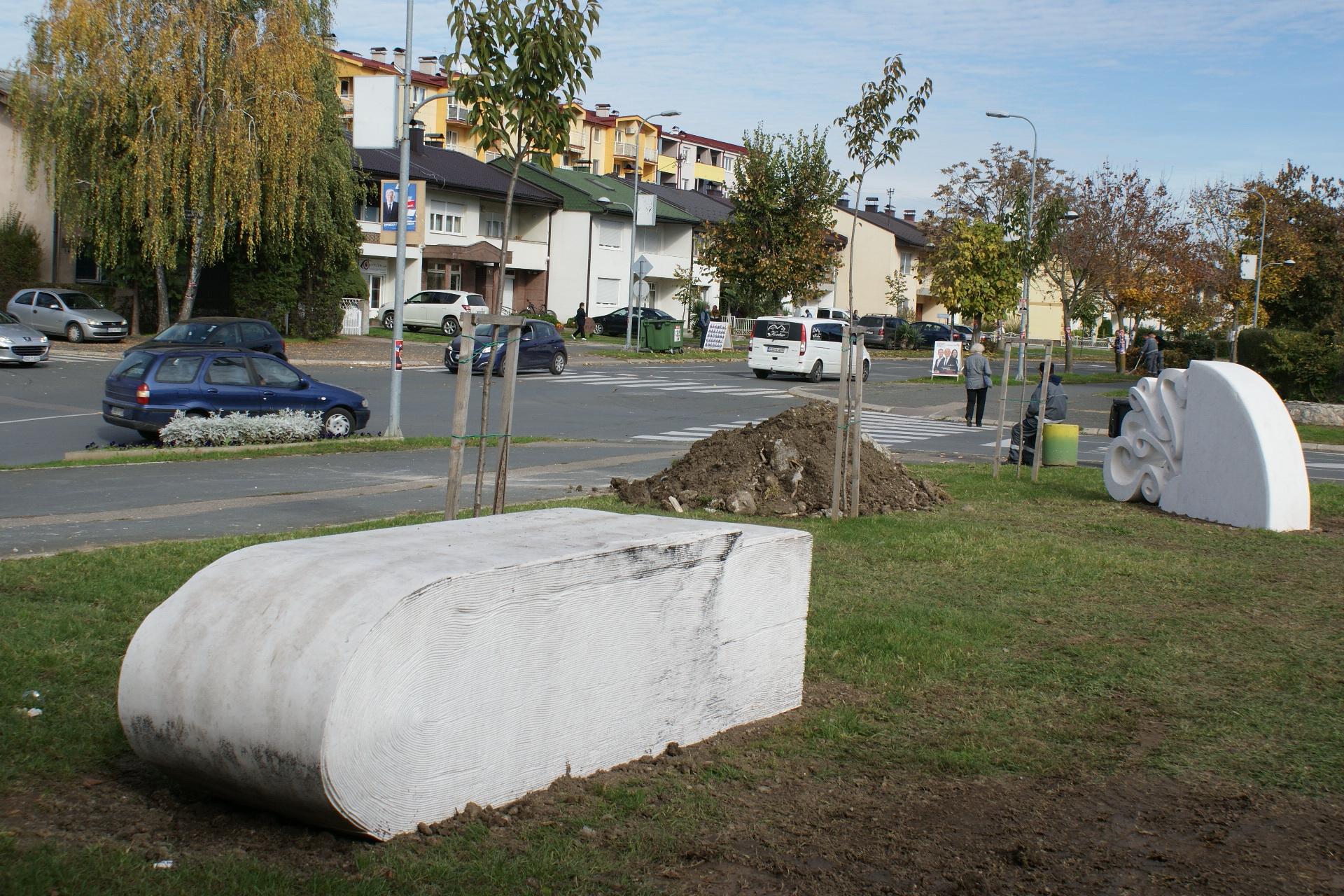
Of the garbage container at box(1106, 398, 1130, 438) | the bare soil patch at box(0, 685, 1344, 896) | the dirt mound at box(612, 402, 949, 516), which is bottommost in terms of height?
the bare soil patch at box(0, 685, 1344, 896)

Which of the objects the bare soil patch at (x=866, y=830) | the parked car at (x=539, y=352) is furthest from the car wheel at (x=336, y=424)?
the bare soil patch at (x=866, y=830)

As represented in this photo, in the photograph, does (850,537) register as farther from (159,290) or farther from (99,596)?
(159,290)

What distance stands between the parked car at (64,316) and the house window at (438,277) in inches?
797

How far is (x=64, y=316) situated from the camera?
36125mm

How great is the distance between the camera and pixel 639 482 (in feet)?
41.7

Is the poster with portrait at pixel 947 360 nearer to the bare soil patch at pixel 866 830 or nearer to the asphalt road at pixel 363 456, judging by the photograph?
the asphalt road at pixel 363 456

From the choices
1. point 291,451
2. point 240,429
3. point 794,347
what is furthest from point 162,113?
point 291,451

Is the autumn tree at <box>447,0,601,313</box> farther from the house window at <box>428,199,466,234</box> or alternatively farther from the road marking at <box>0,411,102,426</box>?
the house window at <box>428,199,466,234</box>

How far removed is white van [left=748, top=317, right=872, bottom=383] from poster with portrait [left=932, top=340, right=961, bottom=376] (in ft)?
13.7

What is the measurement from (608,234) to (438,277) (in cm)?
1134

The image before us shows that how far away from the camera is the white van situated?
38.0 m

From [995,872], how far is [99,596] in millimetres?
5515

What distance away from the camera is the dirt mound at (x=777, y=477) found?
11.9m

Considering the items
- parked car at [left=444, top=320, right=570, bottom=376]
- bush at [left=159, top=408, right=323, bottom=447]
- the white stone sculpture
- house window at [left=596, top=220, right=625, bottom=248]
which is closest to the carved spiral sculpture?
the white stone sculpture
